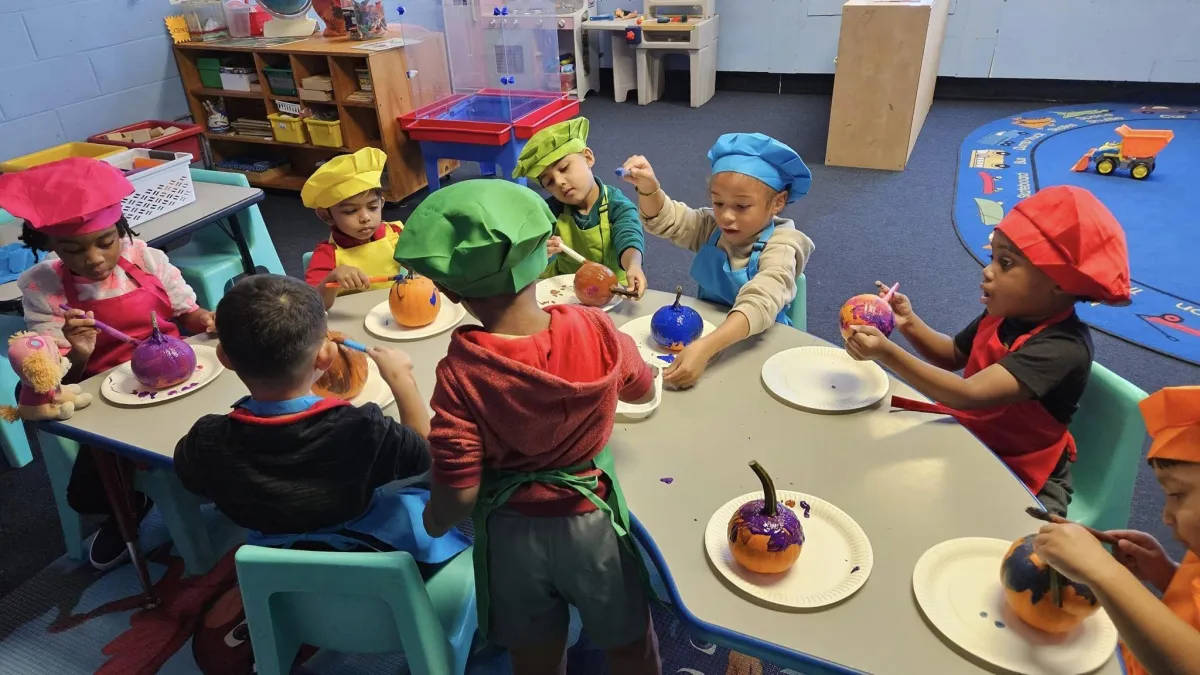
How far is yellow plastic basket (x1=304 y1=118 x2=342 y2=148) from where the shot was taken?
4562 mm

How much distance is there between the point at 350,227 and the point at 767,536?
61.0 inches

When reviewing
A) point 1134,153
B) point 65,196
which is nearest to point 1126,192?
point 1134,153

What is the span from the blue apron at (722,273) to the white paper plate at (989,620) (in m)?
0.83

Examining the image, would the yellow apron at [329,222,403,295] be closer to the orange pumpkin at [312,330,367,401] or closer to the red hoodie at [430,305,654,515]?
the orange pumpkin at [312,330,367,401]

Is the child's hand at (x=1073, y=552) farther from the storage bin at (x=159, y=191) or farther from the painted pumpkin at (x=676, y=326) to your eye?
the storage bin at (x=159, y=191)

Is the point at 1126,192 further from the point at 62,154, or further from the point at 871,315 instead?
the point at 62,154

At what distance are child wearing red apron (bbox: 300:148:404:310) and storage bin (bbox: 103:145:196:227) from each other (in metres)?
0.86

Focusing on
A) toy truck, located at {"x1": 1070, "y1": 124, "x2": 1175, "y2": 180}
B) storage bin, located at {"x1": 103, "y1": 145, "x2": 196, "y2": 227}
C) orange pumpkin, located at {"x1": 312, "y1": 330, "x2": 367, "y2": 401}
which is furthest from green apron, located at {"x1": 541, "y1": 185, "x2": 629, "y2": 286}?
toy truck, located at {"x1": 1070, "y1": 124, "x2": 1175, "y2": 180}

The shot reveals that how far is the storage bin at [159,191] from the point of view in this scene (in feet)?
8.54

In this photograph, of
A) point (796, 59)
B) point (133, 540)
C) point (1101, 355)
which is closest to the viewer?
point (133, 540)

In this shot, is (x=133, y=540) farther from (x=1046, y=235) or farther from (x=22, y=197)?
(x=1046, y=235)

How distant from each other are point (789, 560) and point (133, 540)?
66.0 inches

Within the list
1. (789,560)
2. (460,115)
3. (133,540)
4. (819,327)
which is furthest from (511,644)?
(460,115)

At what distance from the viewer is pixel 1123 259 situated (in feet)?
4.46
